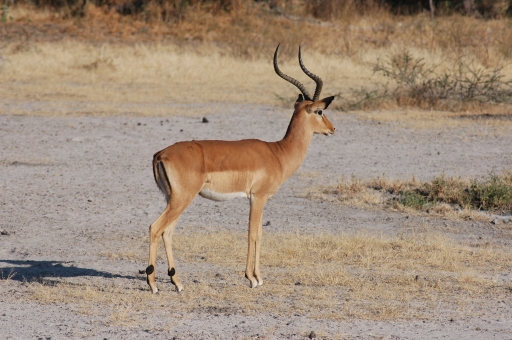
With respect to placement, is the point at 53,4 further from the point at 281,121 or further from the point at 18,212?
the point at 18,212

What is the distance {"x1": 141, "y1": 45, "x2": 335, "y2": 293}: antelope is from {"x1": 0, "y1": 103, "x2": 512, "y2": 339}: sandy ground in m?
0.57

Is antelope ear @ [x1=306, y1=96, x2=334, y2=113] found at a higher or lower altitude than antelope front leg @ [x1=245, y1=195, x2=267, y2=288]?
higher

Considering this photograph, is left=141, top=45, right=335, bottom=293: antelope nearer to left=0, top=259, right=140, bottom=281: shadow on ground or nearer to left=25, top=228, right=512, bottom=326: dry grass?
left=25, top=228, right=512, bottom=326: dry grass

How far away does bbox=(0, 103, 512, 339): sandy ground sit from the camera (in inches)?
219

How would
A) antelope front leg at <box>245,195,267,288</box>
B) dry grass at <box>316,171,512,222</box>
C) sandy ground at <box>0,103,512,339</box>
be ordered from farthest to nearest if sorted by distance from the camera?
1. dry grass at <box>316,171,512,222</box>
2. antelope front leg at <box>245,195,267,288</box>
3. sandy ground at <box>0,103,512,339</box>

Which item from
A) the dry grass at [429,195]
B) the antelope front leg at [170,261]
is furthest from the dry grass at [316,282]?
the dry grass at [429,195]

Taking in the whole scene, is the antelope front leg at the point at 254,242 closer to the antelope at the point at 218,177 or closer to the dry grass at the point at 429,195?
the antelope at the point at 218,177

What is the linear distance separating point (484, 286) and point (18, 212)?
5.25 metres

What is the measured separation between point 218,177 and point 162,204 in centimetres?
359

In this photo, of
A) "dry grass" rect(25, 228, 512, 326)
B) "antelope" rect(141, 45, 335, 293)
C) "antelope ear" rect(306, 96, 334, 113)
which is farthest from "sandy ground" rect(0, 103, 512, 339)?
"antelope ear" rect(306, 96, 334, 113)

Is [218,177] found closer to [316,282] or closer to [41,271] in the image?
[316,282]

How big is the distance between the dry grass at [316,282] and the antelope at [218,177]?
261 millimetres

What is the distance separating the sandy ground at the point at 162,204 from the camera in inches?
219

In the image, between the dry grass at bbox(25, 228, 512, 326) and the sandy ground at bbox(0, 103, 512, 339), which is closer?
the sandy ground at bbox(0, 103, 512, 339)
